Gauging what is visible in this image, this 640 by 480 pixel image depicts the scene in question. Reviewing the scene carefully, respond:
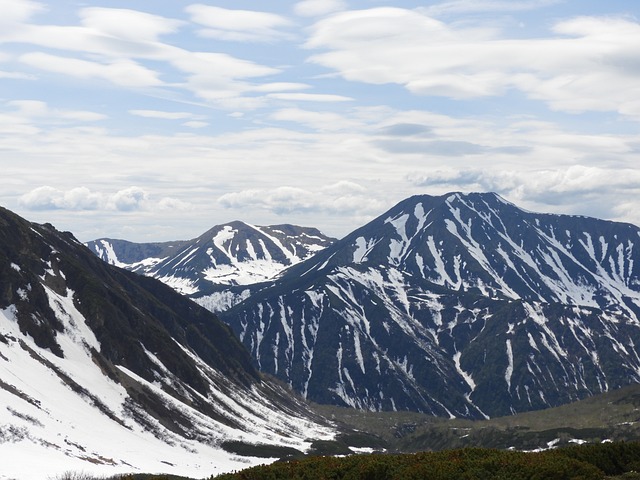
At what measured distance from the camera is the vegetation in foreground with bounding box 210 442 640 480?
4034 centimetres

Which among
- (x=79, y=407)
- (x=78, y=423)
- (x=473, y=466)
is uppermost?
(x=473, y=466)

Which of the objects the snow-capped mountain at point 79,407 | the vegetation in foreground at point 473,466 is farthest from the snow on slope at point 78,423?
the vegetation in foreground at point 473,466

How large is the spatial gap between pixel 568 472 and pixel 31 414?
104011 mm

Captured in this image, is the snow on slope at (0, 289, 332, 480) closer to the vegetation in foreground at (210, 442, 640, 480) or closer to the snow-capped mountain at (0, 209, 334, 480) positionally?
the snow-capped mountain at (0, 209, 334, 480)

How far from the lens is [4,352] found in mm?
148000

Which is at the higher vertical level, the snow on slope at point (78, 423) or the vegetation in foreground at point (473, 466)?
the vegetation in foreground at point (473, 466)

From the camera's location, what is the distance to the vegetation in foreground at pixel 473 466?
40.3 m

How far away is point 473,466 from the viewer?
4212 centimetres

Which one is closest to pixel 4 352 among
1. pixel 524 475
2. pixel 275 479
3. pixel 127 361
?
pixel 127 361

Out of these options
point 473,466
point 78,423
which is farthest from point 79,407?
point 473,466

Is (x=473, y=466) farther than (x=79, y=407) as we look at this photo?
No

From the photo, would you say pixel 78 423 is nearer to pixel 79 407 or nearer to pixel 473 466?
pixel 79 407

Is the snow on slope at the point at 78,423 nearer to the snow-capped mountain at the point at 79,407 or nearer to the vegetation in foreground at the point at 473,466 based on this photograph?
the snow-capped mountain at the point at 79,407

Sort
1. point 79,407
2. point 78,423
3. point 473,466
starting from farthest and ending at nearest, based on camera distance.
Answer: point 79,407
point 78,423
point 473,466
